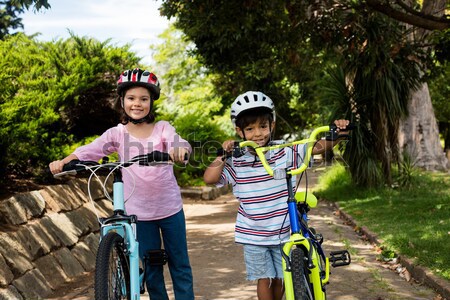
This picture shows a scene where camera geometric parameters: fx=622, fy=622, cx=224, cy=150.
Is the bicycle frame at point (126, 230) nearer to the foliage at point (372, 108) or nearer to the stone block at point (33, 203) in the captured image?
the stone block at point (33, 203)

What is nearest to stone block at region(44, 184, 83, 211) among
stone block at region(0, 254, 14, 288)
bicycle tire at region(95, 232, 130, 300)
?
stone block at region(0, 254, 14, 288)

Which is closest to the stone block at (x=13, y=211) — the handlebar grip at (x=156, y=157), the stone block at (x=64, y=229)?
the stone block at (x=64, y=229)

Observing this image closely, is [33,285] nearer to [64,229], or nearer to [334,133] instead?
[64,229]

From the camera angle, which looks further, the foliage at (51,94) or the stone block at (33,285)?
the foliage at (51,94)

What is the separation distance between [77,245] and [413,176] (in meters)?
9.09

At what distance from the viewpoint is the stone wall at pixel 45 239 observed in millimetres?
6121

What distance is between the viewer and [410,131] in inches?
776

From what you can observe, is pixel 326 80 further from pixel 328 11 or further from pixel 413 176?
pixel 328 11

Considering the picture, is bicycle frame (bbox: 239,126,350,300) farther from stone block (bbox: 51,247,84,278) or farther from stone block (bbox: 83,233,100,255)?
stone block (bbox: 83,233,100,255)

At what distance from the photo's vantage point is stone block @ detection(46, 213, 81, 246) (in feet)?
24.7

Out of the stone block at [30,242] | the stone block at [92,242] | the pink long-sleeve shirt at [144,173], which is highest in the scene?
the pink long-sleeve shirt at [144,173]

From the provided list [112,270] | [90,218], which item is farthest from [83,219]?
[112,270]

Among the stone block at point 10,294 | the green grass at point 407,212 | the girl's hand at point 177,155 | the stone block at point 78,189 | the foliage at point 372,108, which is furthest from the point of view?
the foliage at point 372,108

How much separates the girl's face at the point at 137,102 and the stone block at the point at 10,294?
8.10 feet
